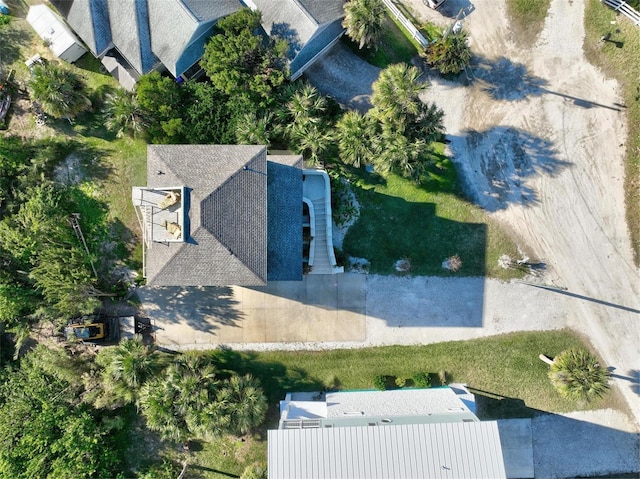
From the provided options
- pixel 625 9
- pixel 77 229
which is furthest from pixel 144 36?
pixel 625 9

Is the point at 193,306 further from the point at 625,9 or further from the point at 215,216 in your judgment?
the point at 625,9

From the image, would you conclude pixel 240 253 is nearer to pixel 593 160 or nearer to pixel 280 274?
pixel 280 274

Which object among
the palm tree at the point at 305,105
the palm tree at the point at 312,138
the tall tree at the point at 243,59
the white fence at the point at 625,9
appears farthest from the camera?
the white fence at the point at 625,9

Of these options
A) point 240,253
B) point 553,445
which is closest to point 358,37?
point 240,253

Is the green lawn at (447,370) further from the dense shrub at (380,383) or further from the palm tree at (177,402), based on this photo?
the palm tree at (177,402)

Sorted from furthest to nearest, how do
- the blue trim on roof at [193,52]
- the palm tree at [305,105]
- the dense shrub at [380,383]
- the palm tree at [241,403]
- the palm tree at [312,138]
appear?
the dense shrub at [380,383]
the blue trim on roof at [193,52]
the palm tree at [312,138]
the palm tree at [305,105]
the palm tree at [241,403]

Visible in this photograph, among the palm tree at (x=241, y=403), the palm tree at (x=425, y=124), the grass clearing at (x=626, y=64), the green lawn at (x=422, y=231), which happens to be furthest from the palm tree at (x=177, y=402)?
the grass clearing at (x=626, y=64)
